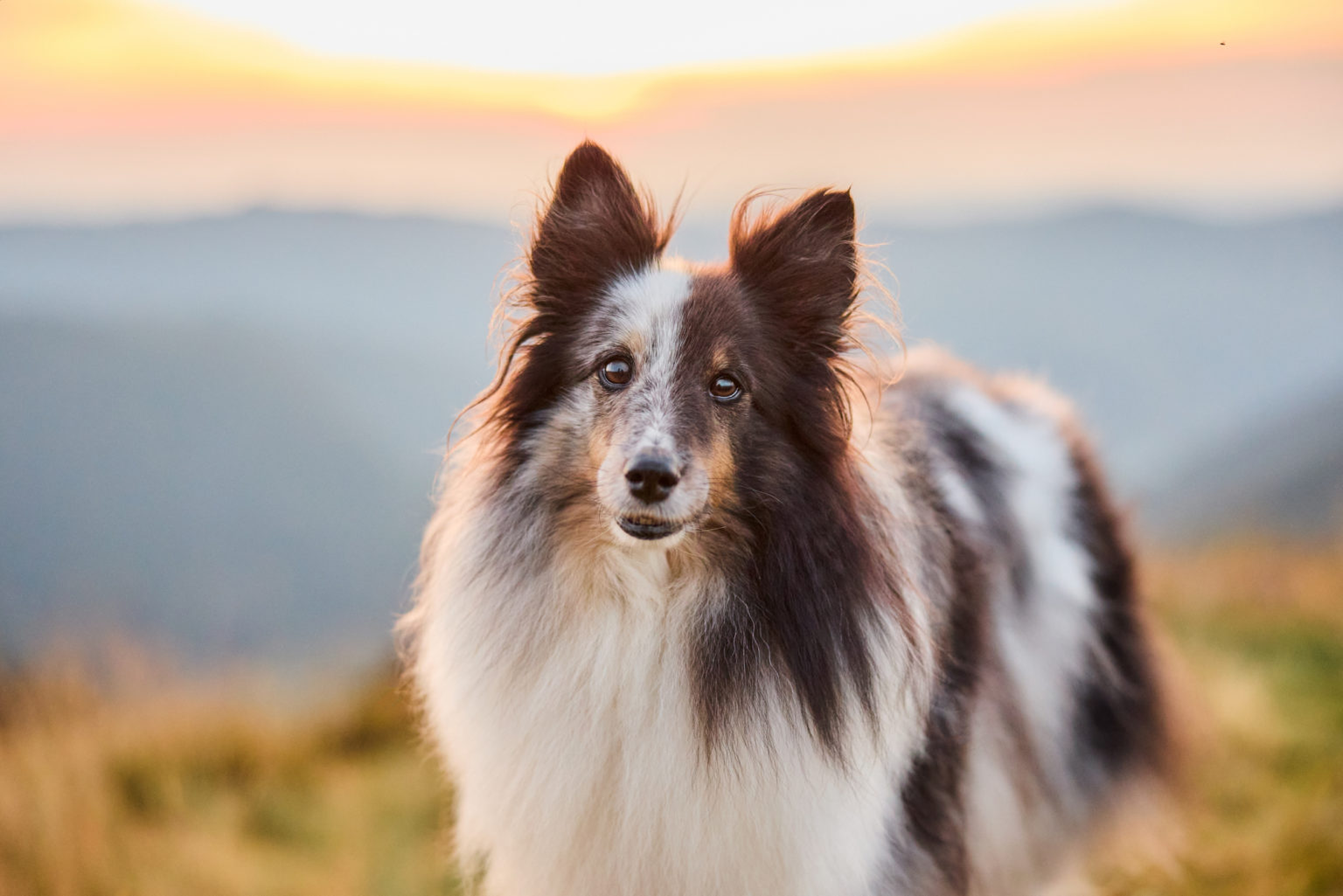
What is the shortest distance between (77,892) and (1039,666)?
3898 mm

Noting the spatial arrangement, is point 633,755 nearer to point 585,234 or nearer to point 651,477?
point 651,477

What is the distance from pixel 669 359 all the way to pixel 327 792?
3.73m

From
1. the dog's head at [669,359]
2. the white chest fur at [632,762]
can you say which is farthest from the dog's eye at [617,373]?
the white chest fur at [632,762]

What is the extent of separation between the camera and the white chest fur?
2.50 meters

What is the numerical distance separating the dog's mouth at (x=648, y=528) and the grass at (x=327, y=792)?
7.47 feet

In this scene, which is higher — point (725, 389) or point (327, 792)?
point (725, 389)

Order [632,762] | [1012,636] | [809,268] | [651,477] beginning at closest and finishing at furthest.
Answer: [651,477], [632,762], [809,268], [1012,636]

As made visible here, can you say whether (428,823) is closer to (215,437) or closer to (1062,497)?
(1062,497)

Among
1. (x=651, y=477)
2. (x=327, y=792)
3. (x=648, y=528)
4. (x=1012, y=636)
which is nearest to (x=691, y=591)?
(x=648, y=528)

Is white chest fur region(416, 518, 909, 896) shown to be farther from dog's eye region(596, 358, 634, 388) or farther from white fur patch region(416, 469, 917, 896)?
dog's eye region(596, 358, 634, 388)

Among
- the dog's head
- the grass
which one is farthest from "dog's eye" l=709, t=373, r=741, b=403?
the grass

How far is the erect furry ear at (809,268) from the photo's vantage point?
2701mm

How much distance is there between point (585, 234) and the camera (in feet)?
9.09

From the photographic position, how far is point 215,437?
396 inches
